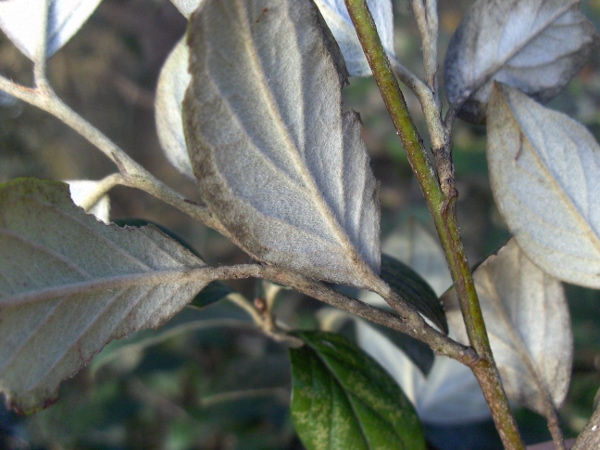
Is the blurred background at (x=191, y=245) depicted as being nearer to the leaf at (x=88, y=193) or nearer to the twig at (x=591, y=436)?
the leaf at (x=88, y=193)

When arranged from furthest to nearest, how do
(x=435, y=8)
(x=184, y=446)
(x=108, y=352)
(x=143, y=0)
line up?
(x=143, y=0) → (x=184, y=446) → (x=108, y=352) → (x=435, y=8)

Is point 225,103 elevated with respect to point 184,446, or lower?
elevated

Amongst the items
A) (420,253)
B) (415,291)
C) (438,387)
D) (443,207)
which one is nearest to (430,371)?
(438,387)

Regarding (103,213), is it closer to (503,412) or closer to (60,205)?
(60,205)

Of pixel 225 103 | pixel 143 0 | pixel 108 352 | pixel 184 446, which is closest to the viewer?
pixel 225 103

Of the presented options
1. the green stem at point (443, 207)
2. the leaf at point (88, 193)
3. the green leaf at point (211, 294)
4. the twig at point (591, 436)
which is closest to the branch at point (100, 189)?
the leaf at point (88, 193)

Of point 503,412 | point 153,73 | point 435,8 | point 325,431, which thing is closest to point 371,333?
point 325,431
